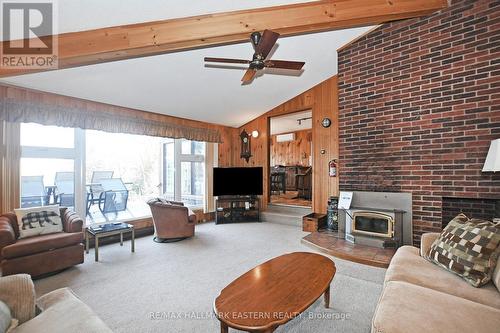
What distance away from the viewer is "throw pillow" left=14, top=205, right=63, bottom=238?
10.0 feet

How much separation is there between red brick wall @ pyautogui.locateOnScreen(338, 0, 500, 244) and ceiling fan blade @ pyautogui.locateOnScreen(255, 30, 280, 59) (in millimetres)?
2350

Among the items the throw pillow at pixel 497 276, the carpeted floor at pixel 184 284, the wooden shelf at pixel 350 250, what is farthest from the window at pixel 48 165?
the throw pillow at pixel 497 276

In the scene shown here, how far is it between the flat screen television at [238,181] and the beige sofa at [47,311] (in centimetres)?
429

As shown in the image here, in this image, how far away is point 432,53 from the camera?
3.32 metres

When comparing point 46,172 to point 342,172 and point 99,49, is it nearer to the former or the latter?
point 99,49

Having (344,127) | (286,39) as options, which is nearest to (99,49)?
(286,39)

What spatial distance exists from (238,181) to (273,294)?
423 cm

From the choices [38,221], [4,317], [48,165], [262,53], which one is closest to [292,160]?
[262,53]

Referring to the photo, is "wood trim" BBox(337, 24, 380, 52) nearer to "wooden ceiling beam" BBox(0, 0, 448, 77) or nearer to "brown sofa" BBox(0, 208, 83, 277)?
"wooden ceiling beam" BBox(0, 0, 448, 77)

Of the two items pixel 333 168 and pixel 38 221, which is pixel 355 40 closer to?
pixel 333 168

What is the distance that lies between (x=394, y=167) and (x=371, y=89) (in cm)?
134

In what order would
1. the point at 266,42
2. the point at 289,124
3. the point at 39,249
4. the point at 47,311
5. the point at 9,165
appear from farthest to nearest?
the point at 289,124, the point at 9,165, the point at 39,249, the point at 266,42, the point at 47,311

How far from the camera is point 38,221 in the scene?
3.15m

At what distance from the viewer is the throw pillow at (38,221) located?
10.0 feet
